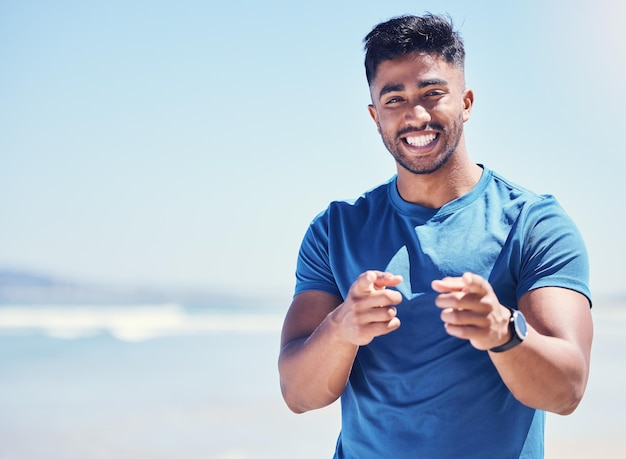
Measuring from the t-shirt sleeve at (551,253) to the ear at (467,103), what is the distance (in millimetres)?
300

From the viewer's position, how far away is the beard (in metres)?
1.76

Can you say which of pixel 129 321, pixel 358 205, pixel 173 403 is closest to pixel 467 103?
pixel 358 205

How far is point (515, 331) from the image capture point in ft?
4.45

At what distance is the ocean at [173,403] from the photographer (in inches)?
186

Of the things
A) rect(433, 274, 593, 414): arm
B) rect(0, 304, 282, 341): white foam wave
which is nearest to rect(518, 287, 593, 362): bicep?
rect(433, 274, 593, 414): arm

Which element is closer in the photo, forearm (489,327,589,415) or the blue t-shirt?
forearm (489,327,589,415)

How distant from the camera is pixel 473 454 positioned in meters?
1.59

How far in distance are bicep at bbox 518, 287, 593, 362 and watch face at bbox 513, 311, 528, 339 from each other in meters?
0.18

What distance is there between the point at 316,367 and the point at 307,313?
7.9 inches

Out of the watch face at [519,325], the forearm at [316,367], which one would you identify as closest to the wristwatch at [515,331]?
the watch face at [519,325]

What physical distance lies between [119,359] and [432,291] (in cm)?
792

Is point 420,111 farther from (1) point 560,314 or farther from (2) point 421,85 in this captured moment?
(1) point 560,314

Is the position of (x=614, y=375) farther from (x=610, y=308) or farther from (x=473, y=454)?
(x=610, y=308)

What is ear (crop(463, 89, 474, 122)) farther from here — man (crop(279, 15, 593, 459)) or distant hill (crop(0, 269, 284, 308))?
distant hill (crop(0, 269, 284, 308))
